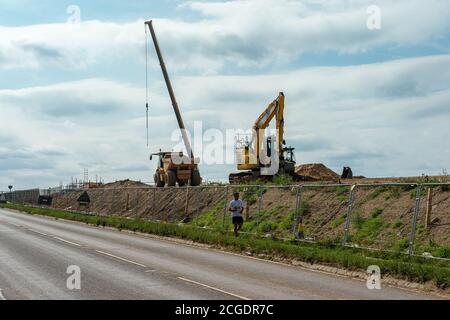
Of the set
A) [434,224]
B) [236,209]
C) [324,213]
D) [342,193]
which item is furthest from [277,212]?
[434,224]

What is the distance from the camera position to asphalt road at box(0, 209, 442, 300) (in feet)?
41.7

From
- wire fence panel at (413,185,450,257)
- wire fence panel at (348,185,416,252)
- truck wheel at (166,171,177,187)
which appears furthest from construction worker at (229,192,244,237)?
truck wheel at (166,171,177,187)

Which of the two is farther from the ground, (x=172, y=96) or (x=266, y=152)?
(x=172, y=96)

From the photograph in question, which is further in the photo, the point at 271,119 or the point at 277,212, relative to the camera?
the point at 271,119

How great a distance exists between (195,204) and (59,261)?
74.2 feet

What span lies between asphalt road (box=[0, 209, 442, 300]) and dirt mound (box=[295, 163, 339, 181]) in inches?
983

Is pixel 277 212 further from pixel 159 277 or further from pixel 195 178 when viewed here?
pixel 195 178

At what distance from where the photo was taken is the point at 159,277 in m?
15.2

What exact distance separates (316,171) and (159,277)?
113 feet

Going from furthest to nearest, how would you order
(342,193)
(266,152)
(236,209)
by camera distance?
(266,152)
(342,193)
(236,209)

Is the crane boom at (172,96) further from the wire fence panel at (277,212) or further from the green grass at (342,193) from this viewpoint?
the green grass at (342,193)

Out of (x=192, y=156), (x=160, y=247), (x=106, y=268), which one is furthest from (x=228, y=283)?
(x=192, y=156)

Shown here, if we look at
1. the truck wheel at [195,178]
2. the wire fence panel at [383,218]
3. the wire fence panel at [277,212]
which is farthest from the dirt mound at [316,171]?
the wire fence panel at [383,218]

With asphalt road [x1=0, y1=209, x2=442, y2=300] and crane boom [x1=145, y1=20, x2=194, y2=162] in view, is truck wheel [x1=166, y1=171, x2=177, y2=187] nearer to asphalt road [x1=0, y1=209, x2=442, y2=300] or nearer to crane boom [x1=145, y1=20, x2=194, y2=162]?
crane boom [x1=145, y1=20, x2=194, y2=162]
